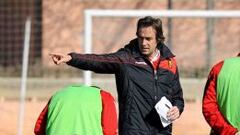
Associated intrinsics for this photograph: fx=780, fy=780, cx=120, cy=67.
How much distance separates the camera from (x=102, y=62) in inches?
233

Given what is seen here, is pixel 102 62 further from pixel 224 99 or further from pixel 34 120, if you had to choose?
pixel 34 120

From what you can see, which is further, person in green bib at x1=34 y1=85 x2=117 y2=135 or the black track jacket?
the black track jacket

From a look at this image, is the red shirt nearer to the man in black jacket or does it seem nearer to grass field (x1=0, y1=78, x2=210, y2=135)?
the man in black jacket

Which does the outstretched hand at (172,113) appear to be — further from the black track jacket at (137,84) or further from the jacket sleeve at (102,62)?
the jacket sleeve at (102,62)

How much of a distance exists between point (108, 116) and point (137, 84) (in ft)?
2.84

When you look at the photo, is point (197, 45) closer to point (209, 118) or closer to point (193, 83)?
point (193, 83)

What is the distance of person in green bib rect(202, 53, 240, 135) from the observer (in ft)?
18.0

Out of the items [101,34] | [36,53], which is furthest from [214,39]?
[36,53]

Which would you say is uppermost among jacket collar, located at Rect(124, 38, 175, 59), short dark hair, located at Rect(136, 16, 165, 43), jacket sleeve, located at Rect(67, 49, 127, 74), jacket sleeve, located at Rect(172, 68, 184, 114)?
short dark hair, located at Rect(136, 16, 165, 43)

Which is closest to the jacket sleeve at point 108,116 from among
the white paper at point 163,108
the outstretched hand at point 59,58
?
the outstretched hand at point 59,58

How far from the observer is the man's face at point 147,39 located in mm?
5770

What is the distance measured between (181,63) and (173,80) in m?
10.8

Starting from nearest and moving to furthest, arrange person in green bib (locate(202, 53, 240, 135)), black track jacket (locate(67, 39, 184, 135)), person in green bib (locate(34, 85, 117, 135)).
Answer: person in green bib (locate(34, 85, 117, 135))
person in green bib (locate(202, 53, 240, 135))
black track jacket (locate(67, 39, 184, 135))

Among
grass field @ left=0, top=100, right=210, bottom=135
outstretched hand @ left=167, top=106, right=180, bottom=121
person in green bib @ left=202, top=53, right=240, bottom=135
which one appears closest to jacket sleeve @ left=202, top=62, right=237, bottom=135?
person in green bib @ left=202, top=53, right=240, bottom=135
